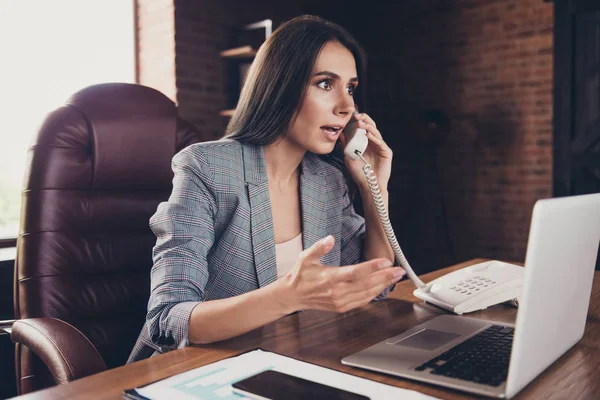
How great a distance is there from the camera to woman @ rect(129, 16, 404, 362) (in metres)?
1.08

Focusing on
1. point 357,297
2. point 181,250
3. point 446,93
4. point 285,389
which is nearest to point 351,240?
point 181,250

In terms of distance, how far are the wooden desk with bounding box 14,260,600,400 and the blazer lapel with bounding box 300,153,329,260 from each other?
0.26 meters

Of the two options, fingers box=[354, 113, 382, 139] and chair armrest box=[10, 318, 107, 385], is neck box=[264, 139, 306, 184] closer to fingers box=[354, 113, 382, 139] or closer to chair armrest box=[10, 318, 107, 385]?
fingers box=[354, 113, 382, 139]

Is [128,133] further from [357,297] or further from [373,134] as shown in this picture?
[357,297]

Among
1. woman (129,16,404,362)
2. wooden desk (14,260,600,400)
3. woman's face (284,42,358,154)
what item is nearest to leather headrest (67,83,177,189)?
woman (129,16,404,362)

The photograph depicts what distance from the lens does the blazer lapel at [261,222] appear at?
134 centimetres

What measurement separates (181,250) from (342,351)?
15.6 inches

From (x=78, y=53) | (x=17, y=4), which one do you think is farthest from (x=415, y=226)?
(x=17, y=4)

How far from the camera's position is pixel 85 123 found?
58.3 inches

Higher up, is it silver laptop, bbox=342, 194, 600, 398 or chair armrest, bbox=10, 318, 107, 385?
silver laptop, bbox=342, 194, 600, 398

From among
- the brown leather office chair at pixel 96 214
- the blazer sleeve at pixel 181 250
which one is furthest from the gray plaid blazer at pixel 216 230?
the brown leather office chair at pixel 96 214

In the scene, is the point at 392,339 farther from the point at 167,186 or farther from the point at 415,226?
the point at 415,226

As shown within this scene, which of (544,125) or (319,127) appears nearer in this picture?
(319,127)

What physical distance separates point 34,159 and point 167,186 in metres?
0.37
